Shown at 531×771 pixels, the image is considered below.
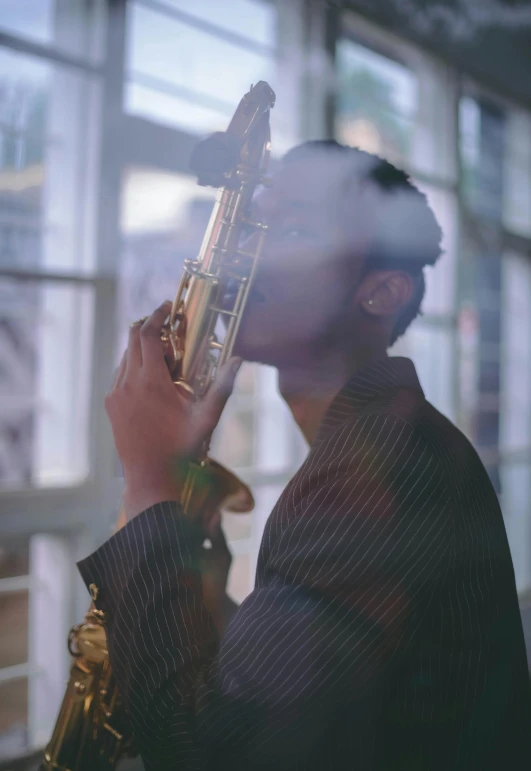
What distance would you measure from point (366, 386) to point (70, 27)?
1073 mm

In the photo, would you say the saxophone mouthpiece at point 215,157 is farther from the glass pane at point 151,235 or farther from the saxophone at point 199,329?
the glass pane at point 151,235

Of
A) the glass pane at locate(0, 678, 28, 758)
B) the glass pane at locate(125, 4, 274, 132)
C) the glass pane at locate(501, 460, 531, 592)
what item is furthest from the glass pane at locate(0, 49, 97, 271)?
the glass pane at locate(501, 460, 531, 592)

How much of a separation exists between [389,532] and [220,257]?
1.25ft

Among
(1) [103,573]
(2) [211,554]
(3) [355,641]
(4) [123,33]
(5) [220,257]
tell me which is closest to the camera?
(3) [355,641]

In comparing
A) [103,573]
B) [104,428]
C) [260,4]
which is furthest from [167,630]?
[260,4]

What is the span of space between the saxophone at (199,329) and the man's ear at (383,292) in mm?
165

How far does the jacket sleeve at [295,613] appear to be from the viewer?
0.57 metres

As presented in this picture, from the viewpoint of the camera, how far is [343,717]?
0.60 meters

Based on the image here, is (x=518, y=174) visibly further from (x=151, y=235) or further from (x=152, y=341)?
(x=152, y=341)

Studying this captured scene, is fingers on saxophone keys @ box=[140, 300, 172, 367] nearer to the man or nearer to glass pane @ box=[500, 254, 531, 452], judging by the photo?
the man

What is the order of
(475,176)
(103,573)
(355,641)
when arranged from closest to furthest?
(355,641) → (103,573) → (475,176)

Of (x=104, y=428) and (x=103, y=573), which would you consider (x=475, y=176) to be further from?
(x=103, y=573)

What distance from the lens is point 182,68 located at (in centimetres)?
Answer: 137

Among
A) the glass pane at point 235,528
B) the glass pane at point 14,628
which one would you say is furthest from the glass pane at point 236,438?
the glass pane at point 14,628
